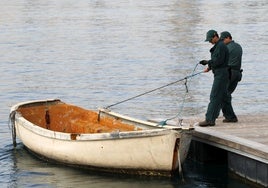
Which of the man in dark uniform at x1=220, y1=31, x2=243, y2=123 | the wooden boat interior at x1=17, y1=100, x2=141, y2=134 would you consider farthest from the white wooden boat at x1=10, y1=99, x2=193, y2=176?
the man in dark uniform at x1=220, y1=31, x2=243, y2=123

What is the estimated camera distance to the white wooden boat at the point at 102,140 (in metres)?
13.8

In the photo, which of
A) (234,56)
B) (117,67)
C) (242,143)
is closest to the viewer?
(242,143)

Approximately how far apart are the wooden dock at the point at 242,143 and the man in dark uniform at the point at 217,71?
0.92 ft

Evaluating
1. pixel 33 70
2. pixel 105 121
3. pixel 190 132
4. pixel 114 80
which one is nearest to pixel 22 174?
pixel 105 121

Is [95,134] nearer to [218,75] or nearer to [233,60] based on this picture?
[218,75]

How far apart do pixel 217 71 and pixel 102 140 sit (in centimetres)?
256

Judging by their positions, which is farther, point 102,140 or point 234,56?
point 234,56

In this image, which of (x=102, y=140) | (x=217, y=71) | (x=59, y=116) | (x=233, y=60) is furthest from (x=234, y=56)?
(x=59, y=116)

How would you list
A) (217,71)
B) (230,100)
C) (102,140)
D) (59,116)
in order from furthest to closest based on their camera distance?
(59,116), (230,100), (217,71), (102,140)

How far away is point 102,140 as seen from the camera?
47.0 ft

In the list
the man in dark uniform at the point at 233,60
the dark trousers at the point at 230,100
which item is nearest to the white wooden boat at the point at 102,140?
the dark trousers at the point at 230,100

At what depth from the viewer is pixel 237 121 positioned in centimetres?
1568

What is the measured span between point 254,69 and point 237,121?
55.5ft

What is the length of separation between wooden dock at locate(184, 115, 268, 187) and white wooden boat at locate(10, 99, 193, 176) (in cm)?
66
